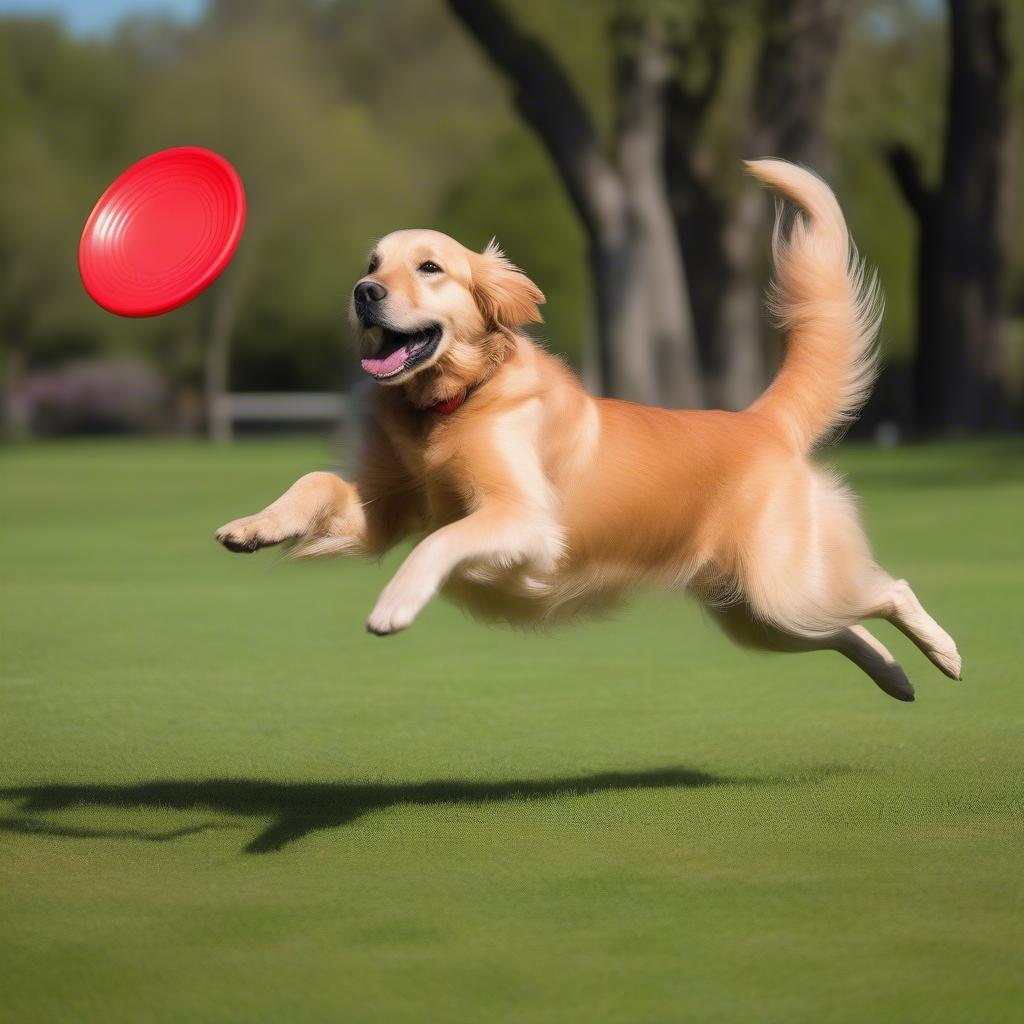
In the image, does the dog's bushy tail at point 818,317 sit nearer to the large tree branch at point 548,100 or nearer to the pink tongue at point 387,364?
the pink tongue at point 387,364

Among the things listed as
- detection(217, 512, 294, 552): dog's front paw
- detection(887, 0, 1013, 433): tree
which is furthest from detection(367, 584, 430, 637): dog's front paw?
detection(887, 0, 1013, 433): tree

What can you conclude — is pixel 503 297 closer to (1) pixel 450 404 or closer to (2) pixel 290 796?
(1) pixel 450 404

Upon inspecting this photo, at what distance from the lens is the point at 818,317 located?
21.7ft

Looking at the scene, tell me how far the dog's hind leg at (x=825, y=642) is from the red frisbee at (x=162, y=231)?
2135 mm

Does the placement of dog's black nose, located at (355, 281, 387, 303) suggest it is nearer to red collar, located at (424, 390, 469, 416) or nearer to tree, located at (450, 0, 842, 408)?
red collar, located at (424, 390, 469, 416)

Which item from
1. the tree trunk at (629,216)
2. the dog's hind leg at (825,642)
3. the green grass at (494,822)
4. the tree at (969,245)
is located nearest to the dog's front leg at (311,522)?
the green grass at (494,822)

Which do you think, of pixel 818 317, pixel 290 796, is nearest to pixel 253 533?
pixel 290 796

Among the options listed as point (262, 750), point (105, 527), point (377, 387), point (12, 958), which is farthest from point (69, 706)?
point (105, 527)

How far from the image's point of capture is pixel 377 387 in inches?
228

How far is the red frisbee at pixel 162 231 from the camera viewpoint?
5.84 metres

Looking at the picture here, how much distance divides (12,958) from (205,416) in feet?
162

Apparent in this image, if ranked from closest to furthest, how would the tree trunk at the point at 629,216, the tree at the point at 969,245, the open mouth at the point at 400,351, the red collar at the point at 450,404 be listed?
1. the open mouth at the point at 400,351
2. the red collar at the point at 450,404
3. the tree trunk at the point at 629,216
4. the tree at the point at 969,245

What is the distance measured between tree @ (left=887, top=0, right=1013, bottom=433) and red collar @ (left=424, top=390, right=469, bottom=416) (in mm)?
24765

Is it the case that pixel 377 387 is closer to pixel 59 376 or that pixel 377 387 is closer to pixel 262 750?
pixel 262 750
